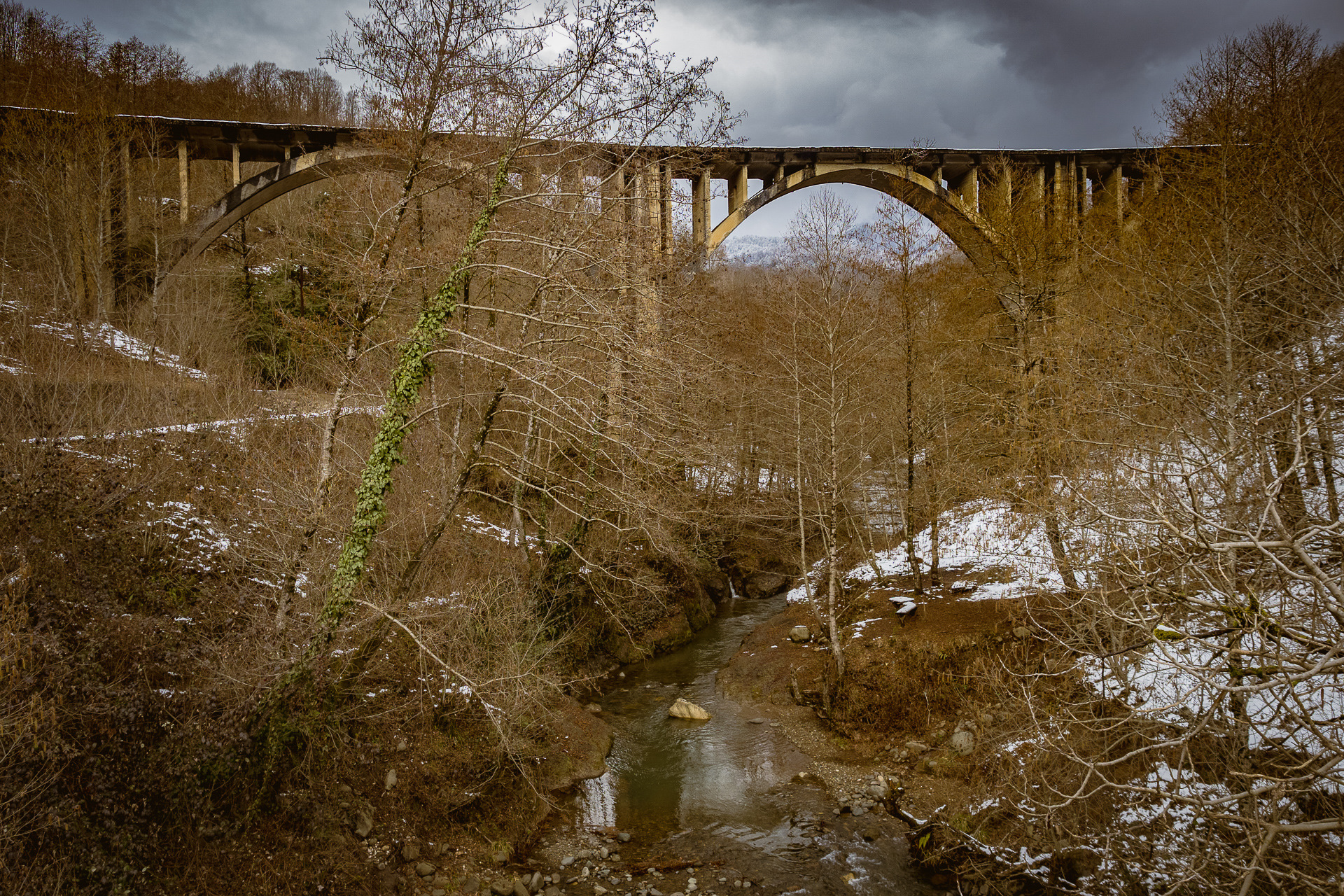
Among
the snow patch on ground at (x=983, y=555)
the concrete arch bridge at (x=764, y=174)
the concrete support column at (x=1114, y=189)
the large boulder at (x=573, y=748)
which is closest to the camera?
the large boulder at (x=573, y=748)

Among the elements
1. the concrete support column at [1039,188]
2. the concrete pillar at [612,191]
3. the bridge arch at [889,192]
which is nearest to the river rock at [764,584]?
the bridge arch at [889,192]

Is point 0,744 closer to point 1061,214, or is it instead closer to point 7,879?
point 7,879

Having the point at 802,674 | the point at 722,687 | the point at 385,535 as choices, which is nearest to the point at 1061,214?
the point at 802,674

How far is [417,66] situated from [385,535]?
7193mm

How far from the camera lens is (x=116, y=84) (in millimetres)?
28344

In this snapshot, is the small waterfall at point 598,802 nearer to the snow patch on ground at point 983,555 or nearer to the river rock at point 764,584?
the snow patch on ground at point 983,555

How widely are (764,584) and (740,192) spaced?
43.5ft

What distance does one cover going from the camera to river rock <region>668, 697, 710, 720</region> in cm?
1323

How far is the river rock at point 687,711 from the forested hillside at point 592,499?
199 cm

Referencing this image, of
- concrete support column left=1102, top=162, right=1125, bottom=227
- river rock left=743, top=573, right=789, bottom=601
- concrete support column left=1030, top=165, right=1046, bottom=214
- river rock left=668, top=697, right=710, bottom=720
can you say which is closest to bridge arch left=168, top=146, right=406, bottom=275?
river rock left=668, top=697, right=710, bottom=720

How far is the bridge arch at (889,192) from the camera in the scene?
23500 millimetres

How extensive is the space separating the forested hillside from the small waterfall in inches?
13.6

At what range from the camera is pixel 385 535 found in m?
11.8

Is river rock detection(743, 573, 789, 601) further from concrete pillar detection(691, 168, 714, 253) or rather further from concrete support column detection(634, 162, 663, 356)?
concrete support column detection(634, 162, 663, 356)
